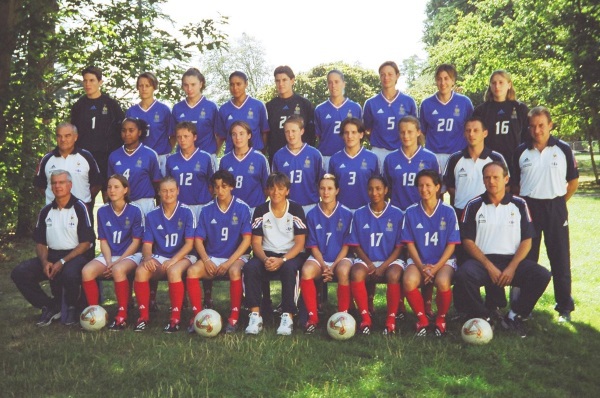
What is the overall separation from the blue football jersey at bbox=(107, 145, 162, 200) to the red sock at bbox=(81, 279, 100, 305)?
1.25 m

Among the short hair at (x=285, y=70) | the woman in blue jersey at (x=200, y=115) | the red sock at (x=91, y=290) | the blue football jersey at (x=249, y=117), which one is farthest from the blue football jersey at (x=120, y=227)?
the short hair at (x=285, y=70)

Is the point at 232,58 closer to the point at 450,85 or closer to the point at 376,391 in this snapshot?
the point at 450,85

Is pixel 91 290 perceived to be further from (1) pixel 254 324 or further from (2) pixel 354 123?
(2) pixel 354 123

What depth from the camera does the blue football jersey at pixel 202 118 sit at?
737cm

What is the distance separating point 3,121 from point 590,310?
339 inches

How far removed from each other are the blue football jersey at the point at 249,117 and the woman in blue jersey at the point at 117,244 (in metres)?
1.50

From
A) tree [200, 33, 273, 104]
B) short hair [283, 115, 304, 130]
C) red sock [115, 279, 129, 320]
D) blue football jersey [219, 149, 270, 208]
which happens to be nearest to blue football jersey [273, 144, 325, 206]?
blue football jersey [219, 149, 270, 208]

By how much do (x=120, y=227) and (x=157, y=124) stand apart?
1502mm

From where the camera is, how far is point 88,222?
262 inches

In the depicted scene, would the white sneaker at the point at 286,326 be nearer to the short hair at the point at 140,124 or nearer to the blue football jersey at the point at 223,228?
the blue football jersey at the point at 223,228

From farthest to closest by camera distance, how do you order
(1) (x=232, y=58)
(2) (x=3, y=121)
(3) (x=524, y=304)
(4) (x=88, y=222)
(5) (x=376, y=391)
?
1. (1) (x=232, y=58)
2. (2) (x=3, y=121)
3. (4) (x=88, y=222)
4. (3) (x=524, y=304)
5. (5) (x=376, y=391)

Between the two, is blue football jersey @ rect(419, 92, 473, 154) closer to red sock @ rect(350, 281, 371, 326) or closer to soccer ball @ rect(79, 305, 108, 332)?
red sock @ rect(350, 281, 371, 326)

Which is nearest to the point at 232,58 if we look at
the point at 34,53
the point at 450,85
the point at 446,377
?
the point at 34,53

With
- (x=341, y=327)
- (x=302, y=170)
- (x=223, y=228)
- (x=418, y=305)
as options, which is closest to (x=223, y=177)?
(x=223, y=228)
